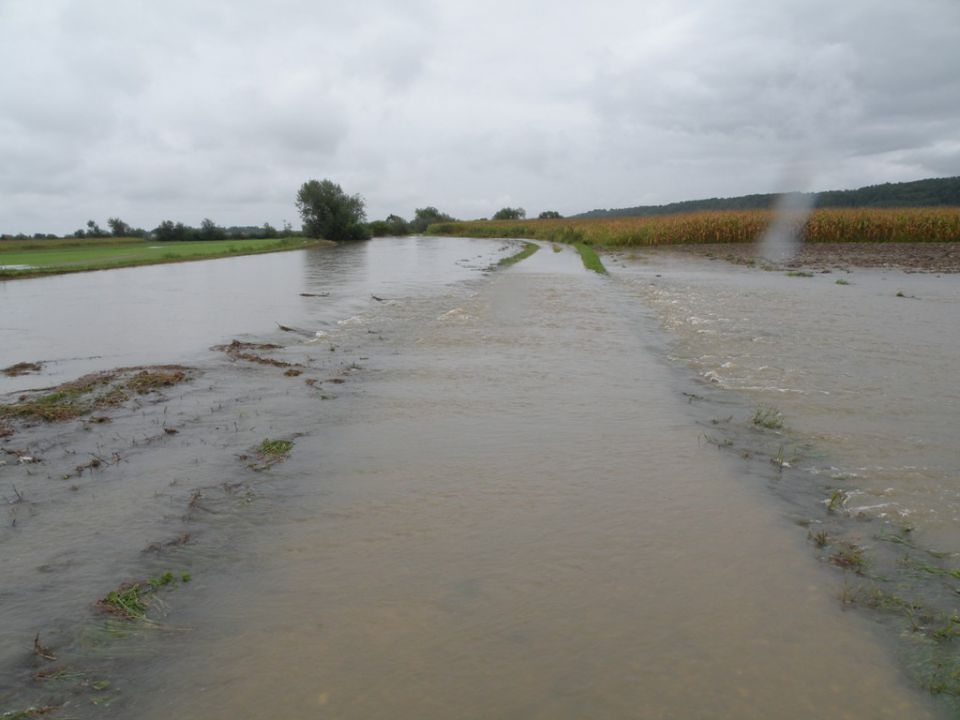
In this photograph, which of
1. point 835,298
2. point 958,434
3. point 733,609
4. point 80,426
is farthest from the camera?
point 835,298

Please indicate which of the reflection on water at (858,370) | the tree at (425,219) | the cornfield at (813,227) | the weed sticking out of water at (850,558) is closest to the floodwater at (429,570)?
the weed sticking out of water at (850,558)

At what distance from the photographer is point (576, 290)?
17156mm

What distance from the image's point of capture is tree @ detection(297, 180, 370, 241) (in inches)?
2633

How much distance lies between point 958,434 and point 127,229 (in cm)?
7694

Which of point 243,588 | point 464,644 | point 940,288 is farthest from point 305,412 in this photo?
point 940,288

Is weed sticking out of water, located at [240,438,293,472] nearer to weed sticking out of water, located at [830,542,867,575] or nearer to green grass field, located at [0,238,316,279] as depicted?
weed sticking out of water, located at [830,542,867,575]

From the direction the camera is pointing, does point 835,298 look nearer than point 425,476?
No

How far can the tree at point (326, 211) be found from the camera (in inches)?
2633

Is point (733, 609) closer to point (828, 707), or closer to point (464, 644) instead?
point (828, 707)

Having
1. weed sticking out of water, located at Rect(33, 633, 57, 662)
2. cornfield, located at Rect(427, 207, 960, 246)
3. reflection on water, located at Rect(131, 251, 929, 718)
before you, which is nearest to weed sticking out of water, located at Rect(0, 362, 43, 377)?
reflection on water, located at Rect(131, 251, 929, 718)

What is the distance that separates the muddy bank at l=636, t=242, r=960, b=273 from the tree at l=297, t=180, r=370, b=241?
41.1 meters

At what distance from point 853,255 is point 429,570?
3187cm

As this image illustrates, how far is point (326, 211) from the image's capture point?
6719cm

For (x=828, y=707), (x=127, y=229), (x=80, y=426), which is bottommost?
(x=828, y=707)
